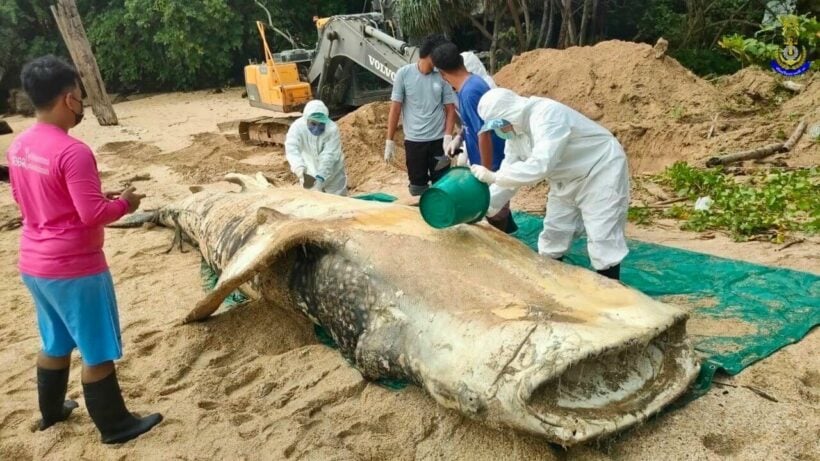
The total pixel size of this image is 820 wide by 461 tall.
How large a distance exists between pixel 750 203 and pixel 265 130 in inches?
302

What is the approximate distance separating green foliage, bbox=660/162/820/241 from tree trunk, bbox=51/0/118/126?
12.3m

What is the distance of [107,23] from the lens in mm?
20312

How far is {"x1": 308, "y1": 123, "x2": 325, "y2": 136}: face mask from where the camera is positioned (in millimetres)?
6242

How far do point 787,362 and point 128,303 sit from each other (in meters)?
4.43

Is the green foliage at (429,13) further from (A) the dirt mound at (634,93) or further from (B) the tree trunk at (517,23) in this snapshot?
(A) the dirt mound at (634,93)

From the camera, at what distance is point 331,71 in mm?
10906

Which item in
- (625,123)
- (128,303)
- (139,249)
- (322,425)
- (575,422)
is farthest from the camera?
(625,123)

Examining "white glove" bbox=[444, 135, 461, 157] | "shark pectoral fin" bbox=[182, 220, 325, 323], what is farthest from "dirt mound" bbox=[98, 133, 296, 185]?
"shark pectoral fin" bbox=[182, 220, 325, 323]

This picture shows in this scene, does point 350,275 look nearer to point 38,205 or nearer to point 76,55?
point 38,205

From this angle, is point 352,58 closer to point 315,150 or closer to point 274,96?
point 274,96

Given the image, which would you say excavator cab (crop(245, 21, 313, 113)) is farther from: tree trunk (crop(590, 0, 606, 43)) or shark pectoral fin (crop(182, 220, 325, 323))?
tree trunk (crop(590, 0, 606, 43))

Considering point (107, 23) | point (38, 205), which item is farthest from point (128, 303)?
point (107, 23)

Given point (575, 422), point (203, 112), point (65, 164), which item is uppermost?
point (65, 164)

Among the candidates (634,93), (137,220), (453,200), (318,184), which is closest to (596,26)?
(634,93)
